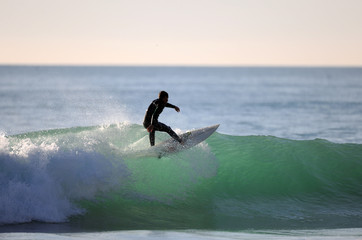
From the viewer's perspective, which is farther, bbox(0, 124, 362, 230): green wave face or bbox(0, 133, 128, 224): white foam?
bbox(0, 124, 362, 230): green wave face

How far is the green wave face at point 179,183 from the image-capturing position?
A: 977 cm

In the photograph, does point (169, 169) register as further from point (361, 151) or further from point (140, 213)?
point (361, 151)

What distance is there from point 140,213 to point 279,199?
3.45m

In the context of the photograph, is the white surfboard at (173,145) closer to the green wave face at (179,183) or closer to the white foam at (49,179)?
the green wave face at (179,183)

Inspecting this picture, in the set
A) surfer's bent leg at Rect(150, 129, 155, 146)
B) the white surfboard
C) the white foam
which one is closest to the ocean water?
the white foam

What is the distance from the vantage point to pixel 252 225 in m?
9.75

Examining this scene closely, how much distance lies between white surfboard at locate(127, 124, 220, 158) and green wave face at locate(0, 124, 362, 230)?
205 mm

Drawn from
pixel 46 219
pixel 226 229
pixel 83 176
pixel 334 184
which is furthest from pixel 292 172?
pixel 46 219

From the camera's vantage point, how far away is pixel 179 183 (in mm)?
11758

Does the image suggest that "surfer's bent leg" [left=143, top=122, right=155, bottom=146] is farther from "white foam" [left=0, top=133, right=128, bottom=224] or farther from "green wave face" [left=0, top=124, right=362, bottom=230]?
"white foam" [left=0, top=133, right=128, bottom=224]

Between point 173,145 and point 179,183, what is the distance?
2.87 feet

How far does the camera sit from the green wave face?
9766mm

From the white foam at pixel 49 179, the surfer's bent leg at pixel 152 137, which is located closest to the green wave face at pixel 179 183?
the white foam at pixel 49 179

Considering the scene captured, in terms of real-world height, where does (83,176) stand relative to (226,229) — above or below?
above
